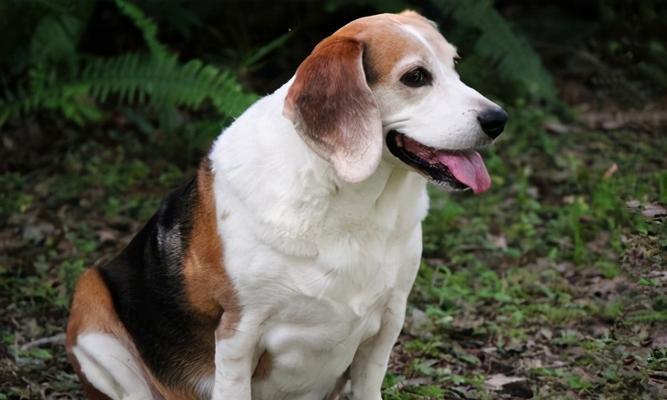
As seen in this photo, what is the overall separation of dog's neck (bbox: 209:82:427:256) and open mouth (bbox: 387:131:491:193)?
3.6 inches

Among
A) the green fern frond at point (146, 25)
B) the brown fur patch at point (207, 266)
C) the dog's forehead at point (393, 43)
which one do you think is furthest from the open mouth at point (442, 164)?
the green fern frond at point (146, 25)

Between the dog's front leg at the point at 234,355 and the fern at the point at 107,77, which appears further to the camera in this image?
the fern at the point at 107,77

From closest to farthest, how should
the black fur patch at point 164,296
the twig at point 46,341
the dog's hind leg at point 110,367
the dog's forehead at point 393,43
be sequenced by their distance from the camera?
the dog's forehead at point 393,43 < the black fur patch at point 164,296 < the dog's hind leg at point 110,367 < the twig at point 46,341

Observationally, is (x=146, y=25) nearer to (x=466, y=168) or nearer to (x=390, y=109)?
(x=390, y=109)

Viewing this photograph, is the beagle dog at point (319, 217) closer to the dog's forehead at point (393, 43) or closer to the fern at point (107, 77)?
the dog's forehead at point (393, 43)

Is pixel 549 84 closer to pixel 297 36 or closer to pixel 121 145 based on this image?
pixel 297 36

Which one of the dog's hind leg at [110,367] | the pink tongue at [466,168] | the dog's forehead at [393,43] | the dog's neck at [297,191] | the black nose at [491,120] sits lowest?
the dog's hind leg at [110,367]

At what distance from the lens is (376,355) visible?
3922 mm

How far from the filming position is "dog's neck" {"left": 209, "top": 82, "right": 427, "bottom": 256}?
3.46 meters

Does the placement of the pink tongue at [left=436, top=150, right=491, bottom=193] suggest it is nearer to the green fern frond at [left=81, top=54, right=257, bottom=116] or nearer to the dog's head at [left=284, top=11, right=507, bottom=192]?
the dog's head at [left=284, top=11, right=507, bottom=192]

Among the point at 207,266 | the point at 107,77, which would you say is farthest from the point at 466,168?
the point at 107,77

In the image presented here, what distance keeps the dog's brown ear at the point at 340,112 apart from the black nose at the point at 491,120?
34cm

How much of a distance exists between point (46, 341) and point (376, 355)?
190 cm

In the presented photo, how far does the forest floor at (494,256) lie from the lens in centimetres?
436
